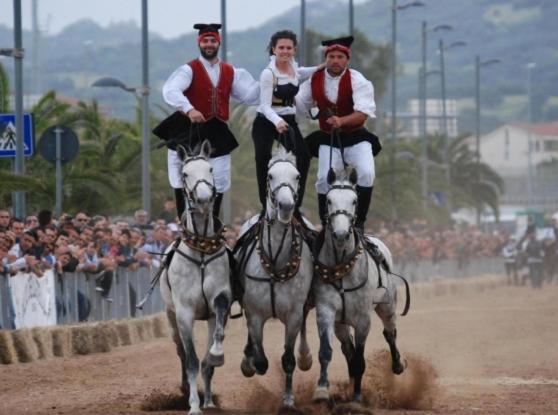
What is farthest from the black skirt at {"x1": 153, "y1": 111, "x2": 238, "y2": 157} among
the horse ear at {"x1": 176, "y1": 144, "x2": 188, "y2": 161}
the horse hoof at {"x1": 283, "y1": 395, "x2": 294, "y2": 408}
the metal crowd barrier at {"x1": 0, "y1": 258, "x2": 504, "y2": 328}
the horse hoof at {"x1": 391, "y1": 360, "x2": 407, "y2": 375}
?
the metal crowd barrier at {"x1": 0, "y1": 258, "x2": 504, "y2": 328}

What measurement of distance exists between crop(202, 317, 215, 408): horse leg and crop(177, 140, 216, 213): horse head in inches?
45.3

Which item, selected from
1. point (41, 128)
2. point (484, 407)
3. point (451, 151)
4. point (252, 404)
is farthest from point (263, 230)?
point (451, 151)

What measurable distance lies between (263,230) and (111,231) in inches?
458

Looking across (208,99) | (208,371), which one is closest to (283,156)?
(208,99)

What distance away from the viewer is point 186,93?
1700 cm

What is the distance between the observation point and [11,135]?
27750 mm

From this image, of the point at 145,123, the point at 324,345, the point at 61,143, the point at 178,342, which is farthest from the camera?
the point at 145,123

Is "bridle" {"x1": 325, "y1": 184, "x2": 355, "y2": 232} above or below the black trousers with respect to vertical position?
below

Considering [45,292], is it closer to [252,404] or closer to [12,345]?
[12,345]

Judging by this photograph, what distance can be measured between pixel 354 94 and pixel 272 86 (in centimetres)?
82

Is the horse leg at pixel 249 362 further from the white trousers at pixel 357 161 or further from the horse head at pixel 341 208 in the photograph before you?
the white trousers at pixel 357 161

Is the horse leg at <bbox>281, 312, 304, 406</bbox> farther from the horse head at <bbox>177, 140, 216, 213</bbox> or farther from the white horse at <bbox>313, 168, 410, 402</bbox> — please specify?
the horse head at <bbox>177, 140, 216, 213</bbox>

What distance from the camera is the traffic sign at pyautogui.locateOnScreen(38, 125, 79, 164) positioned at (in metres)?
28.8

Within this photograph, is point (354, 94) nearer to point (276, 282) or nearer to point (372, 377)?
point (276, 282)
